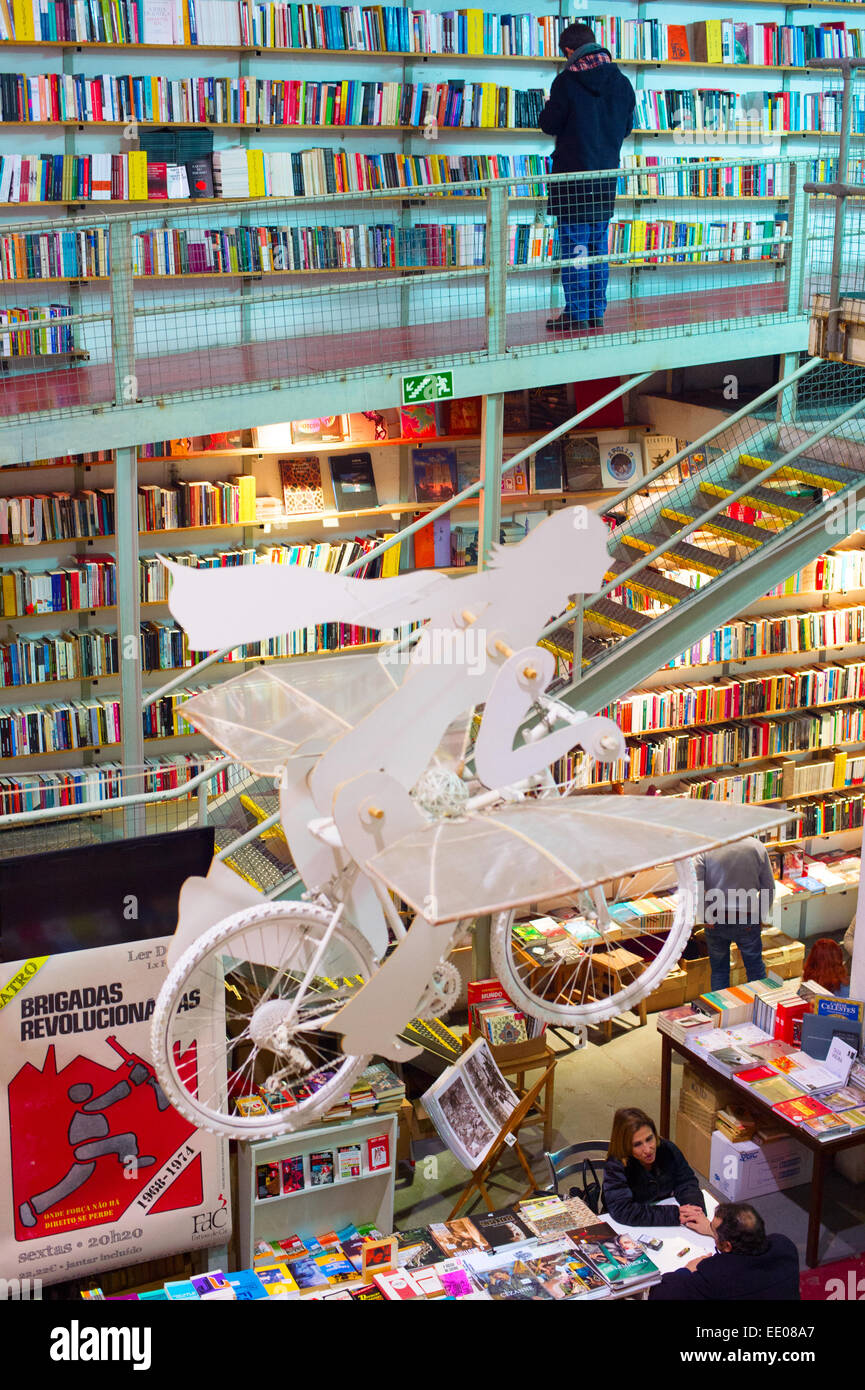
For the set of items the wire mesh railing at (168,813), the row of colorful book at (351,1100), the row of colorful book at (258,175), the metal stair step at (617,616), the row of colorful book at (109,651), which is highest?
the row of colorful book at (258,175)

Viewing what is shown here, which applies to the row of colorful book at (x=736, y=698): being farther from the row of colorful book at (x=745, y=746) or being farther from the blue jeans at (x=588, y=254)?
the blue jeans at (x=588, y=254)


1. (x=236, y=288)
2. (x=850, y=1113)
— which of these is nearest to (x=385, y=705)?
(x=850, y=1113)

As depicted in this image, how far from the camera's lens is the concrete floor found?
6363 millimetres

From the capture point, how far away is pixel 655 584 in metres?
7.12

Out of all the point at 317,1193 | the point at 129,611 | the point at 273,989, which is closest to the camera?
the point at 273,989

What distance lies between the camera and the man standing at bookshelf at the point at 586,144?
675 centimetres

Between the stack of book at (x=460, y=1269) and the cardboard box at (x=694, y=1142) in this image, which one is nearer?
the stack of book at (x=460, y=1269)

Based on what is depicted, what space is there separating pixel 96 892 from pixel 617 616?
304 cm

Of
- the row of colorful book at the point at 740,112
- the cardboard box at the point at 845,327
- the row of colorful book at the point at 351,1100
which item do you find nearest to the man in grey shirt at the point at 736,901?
the row of colorful book at the point at 351,1100

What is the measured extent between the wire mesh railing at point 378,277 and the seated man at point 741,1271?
3495mm

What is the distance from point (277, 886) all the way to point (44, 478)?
2.50 meters

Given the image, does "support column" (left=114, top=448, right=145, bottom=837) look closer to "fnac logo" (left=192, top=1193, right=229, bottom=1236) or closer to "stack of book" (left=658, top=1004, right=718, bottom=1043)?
"fnac logo" (left=192, top=1193, right=229, bottom=1236)
